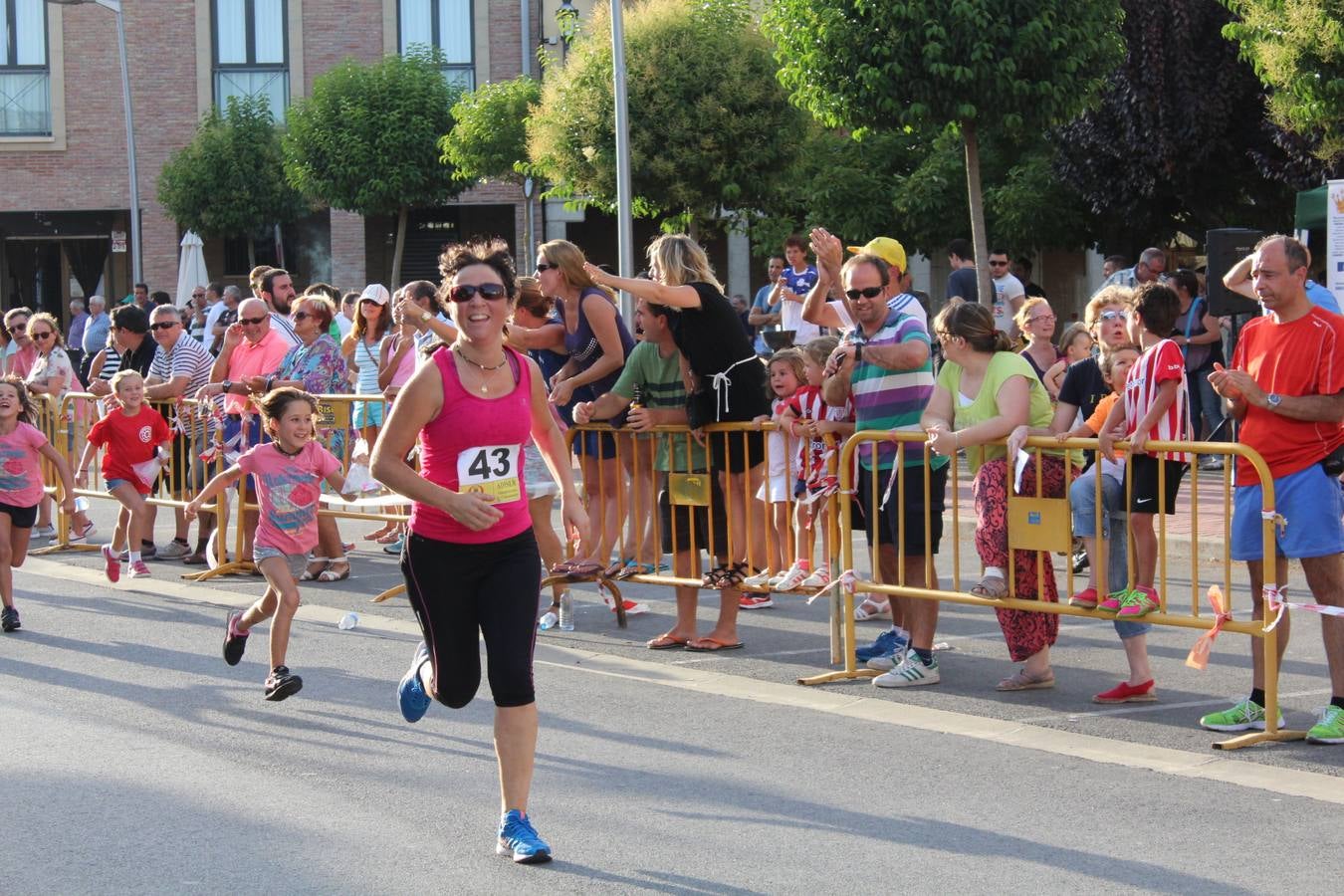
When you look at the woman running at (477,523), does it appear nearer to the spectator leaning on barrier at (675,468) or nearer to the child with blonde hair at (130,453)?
the spectator leaning on barrier at (675,468)

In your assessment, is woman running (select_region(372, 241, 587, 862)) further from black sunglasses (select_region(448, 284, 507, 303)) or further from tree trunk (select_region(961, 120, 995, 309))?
tree trunk (select_region(961, 120, 995, 309))

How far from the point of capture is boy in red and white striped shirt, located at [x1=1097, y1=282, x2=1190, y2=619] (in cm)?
743

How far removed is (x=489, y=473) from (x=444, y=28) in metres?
36.1

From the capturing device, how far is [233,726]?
7691mm

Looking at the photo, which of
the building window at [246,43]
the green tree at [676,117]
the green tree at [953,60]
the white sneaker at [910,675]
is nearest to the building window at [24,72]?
the building window at [246,43]

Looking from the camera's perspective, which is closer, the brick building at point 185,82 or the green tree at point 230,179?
the green tree at point 230,179

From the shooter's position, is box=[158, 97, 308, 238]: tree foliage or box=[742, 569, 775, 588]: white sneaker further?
box=[158, 97, 308, 238]: tree foliage

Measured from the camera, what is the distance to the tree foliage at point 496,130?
30266 mm

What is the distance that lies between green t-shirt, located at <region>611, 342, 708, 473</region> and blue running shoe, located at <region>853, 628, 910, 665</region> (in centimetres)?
127

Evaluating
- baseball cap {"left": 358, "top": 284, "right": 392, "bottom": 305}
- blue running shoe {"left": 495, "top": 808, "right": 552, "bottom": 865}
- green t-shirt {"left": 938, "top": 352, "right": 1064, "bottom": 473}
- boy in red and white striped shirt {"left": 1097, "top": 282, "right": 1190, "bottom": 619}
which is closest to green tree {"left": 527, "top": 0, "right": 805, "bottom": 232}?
baseball cap {"left": 358, "top": 284, "right": 392, "bottom": 305}

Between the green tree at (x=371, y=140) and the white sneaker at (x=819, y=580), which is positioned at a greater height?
the green tree at (x=371, y=140)

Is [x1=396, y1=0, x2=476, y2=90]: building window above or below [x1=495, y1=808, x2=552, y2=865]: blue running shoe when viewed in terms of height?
above

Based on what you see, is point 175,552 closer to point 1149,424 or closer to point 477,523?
point 1149,424

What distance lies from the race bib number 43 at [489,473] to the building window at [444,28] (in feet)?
116
